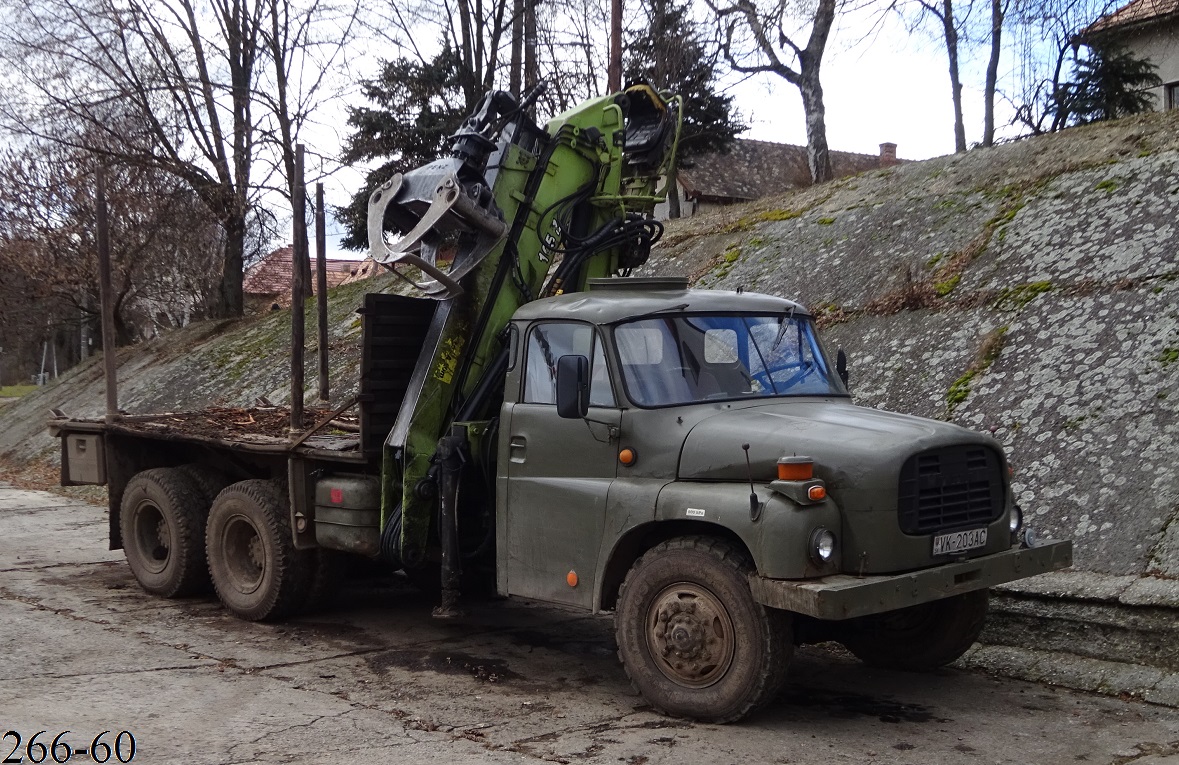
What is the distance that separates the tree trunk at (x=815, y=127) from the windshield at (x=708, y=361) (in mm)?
13096

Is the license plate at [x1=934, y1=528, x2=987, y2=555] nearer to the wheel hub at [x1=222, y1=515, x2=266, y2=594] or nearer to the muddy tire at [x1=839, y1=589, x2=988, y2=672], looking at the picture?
the muddy tire at [x1=839, y1=589, x2=988, y2=672]

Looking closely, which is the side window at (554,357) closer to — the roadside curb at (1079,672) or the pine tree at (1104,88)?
the roadside curb at (1079,672)

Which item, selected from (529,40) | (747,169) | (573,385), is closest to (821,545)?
(573,385)

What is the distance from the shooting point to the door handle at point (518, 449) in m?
7.02

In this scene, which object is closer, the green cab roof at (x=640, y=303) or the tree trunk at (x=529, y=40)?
the green cab roof at (x=640, y=303)

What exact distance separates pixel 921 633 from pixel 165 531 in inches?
245

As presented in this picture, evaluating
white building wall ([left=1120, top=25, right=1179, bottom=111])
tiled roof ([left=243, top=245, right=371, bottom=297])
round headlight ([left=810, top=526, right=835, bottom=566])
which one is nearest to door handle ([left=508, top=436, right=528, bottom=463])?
round headlight ([left=810, top=526, right=835, bottom=566])

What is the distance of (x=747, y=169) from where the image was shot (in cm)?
4444

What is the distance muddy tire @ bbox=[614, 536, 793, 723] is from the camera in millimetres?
5719

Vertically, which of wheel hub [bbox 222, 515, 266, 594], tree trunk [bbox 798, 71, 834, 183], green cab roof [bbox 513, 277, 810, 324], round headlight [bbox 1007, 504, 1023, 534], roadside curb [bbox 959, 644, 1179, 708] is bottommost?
roadside curb [bbox 959, 644, 1179, 708]

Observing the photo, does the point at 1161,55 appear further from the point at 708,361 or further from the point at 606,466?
the point at 606,466

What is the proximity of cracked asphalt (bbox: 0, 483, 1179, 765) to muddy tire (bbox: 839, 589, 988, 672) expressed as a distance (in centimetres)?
14

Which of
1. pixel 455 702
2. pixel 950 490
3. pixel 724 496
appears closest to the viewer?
pixel 724 496

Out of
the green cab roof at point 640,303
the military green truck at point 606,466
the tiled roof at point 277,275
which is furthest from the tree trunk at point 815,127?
the tiled roof at point 277,275
